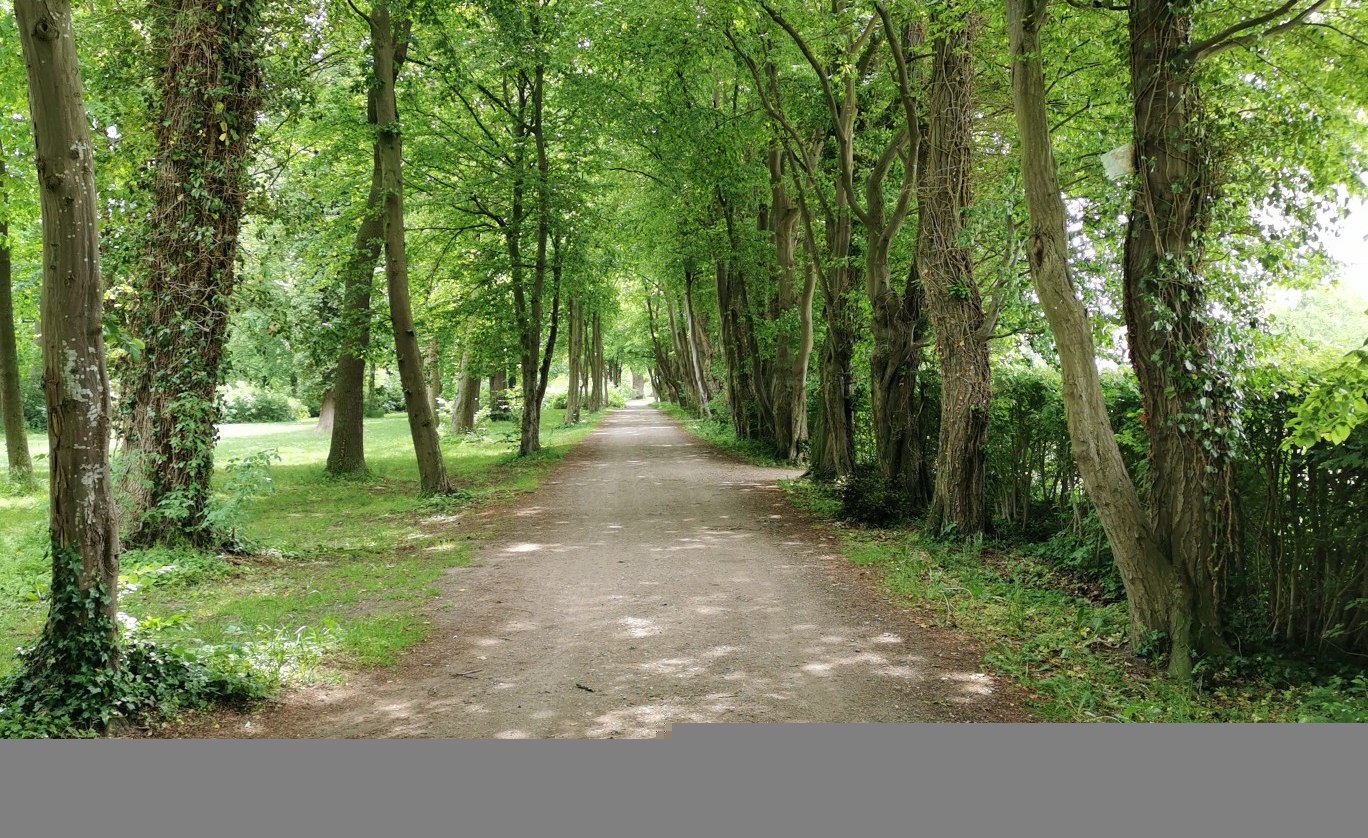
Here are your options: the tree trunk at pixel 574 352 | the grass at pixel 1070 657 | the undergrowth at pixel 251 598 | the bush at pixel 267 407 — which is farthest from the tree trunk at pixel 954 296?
the bush at pixel 267 407

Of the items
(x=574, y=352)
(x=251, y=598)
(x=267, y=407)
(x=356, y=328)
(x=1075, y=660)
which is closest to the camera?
(x=1075, y=660)

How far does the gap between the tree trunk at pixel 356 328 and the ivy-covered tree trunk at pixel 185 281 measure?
Result: 154 inches

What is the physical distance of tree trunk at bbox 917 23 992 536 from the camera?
10.9 m

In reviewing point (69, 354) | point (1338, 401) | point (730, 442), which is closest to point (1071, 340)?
point (1338, 401)

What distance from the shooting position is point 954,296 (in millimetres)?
11062

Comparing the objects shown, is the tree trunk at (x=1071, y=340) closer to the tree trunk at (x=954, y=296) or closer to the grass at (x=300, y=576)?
the tree trunk at (x=954, y=296)

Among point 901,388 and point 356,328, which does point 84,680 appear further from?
point 901,388

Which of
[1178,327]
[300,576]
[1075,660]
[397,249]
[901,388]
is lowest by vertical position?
[1075,660]

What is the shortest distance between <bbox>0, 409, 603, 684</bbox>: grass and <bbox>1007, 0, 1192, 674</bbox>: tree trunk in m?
5.71

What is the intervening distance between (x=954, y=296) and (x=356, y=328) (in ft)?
31.3

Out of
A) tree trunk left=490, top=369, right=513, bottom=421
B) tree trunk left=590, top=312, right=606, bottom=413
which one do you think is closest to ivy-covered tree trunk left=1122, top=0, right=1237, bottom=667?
tree trunk left=490, top=369, right=513, bottom=421

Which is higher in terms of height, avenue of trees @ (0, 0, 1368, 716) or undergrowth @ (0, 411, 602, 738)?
avenue of trees @ (0, 0, 1368, 716)

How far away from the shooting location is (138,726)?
16.3 feet

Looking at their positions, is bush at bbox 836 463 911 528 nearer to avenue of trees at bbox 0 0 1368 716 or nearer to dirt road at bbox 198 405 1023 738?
avenue of trees at bbox 0 0 1368 716
